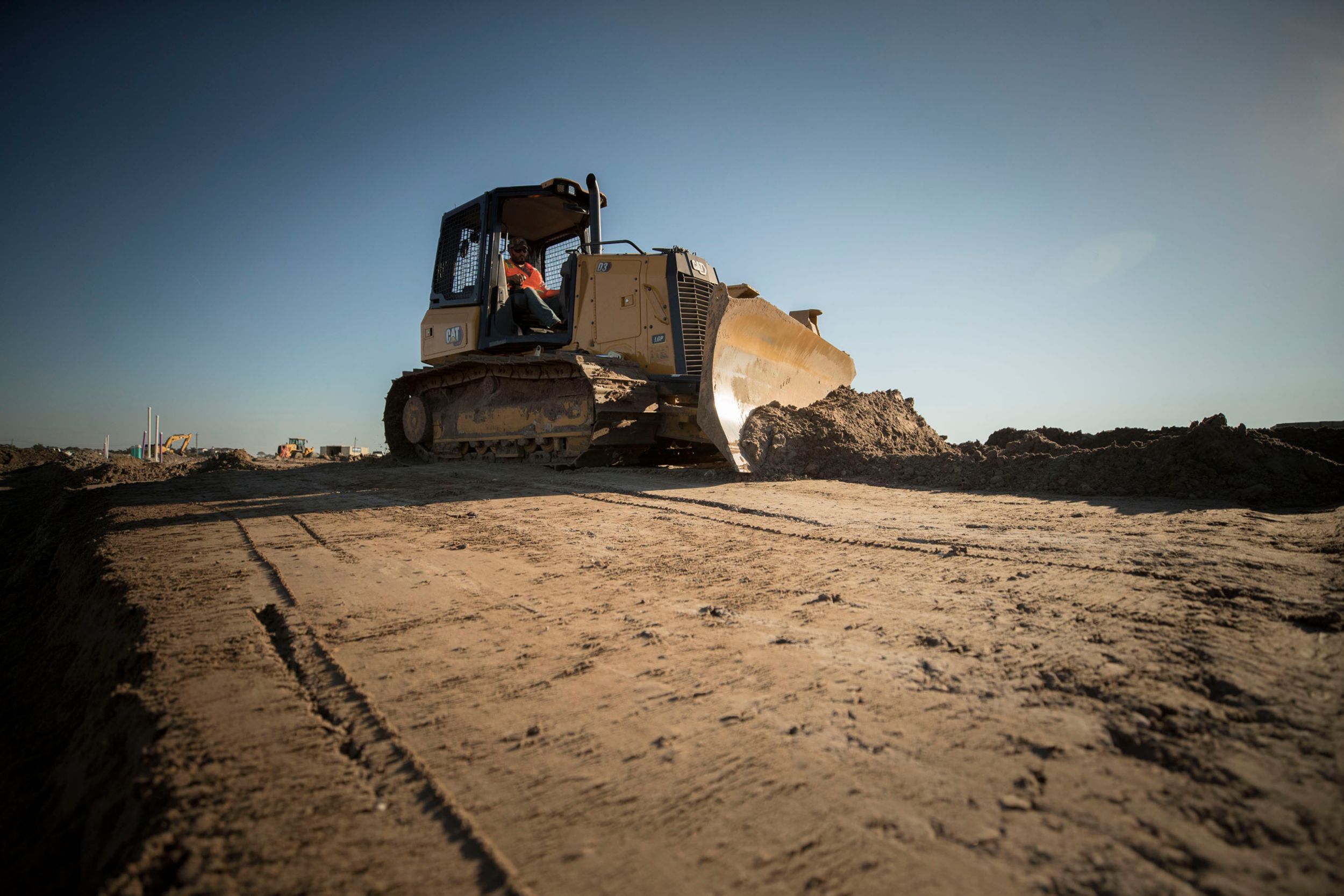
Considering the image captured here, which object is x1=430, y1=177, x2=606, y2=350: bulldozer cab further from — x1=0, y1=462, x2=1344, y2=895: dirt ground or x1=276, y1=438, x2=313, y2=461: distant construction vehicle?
x1=276, y1=438, x2=313, y2=461: distant construction vehicle

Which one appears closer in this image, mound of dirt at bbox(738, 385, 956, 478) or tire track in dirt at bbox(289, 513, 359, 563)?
tire track in dirt at bbox(289, 513, 359, 563)

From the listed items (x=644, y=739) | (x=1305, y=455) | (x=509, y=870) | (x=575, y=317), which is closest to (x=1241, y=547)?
(x=1305, y=455)

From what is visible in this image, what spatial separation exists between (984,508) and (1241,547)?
60.6 inches

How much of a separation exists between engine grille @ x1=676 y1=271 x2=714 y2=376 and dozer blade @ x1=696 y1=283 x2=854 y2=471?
1.15m

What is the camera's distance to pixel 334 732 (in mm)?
1394

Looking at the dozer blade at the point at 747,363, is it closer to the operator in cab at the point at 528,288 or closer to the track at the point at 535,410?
the track at the point at 535,410

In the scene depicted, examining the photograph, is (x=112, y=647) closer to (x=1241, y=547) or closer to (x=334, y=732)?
(x=334, y=732)

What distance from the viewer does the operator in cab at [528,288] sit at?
→ 8.55m

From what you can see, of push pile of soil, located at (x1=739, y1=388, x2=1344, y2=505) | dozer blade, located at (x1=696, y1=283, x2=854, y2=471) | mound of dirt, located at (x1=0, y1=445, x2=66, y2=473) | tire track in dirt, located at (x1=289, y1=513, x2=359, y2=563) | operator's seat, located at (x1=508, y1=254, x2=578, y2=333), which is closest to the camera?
tire track in dirt, located at (x1=289, y1=513, x2=359, y2=563)

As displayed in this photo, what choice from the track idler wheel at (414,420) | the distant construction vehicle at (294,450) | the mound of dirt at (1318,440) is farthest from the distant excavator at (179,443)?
the mound of dirt at (1318,440)

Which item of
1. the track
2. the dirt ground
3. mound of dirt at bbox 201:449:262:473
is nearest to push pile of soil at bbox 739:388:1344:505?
the dirt ground

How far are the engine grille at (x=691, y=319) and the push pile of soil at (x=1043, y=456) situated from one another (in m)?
1.64

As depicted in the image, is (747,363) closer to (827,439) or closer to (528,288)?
(827,439)

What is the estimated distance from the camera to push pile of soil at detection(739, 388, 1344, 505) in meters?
3.91
